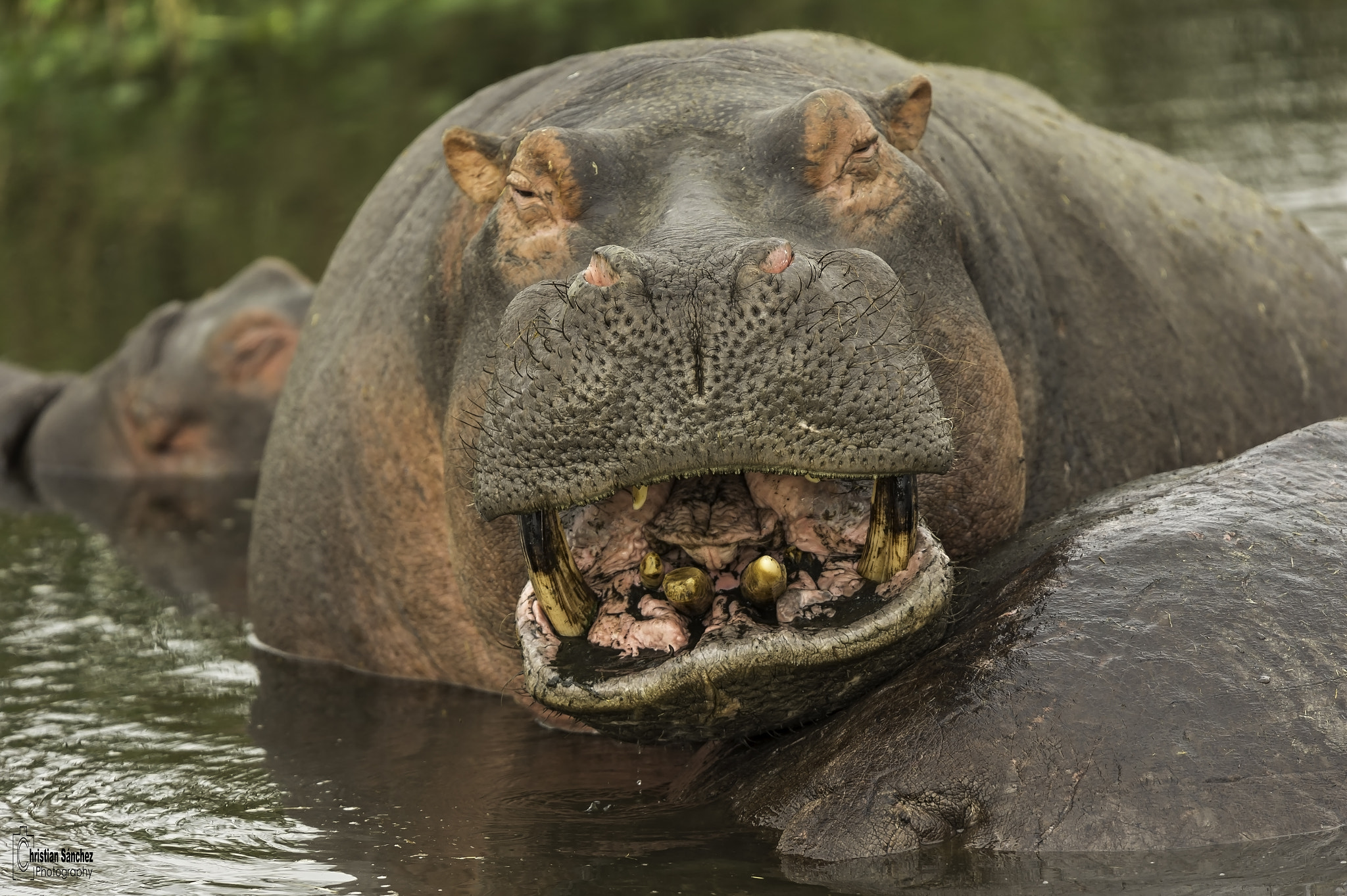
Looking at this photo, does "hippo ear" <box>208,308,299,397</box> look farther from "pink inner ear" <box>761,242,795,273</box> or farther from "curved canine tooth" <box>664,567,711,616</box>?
"pink inner ear" <box>761,242,795,273</box>

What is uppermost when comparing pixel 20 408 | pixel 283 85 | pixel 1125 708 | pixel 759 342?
pixel 283 85

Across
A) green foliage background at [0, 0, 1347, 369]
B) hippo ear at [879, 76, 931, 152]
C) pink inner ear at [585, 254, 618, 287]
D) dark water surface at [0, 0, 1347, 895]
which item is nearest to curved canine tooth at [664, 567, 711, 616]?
dark water surface at [0, 0, 1347, 895]

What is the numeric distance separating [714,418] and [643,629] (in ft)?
1.88

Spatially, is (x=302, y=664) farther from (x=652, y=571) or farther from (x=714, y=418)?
(x=714, y=418)

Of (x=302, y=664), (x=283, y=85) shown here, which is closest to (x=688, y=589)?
(x=302, y=664)

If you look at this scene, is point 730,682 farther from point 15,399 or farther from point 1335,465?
point 15,399

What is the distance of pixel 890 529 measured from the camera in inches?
183

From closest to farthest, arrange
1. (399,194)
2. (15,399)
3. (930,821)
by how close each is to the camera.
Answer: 1. (930,821)
2. (399,194)
3. (15,399)

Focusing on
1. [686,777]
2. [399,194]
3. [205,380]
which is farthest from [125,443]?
[686,777]

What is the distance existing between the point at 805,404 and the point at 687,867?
1.07 m

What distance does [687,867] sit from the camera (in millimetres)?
4570

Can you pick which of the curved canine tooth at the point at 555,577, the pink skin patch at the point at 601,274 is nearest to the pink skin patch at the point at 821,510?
the curved canine tooth at the point at 555,577

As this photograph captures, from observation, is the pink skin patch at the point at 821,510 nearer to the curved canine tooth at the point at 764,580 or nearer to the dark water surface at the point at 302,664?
the curved canine tooth at the point at 764,580

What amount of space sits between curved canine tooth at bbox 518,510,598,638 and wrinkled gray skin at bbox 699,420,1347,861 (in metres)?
0.59
